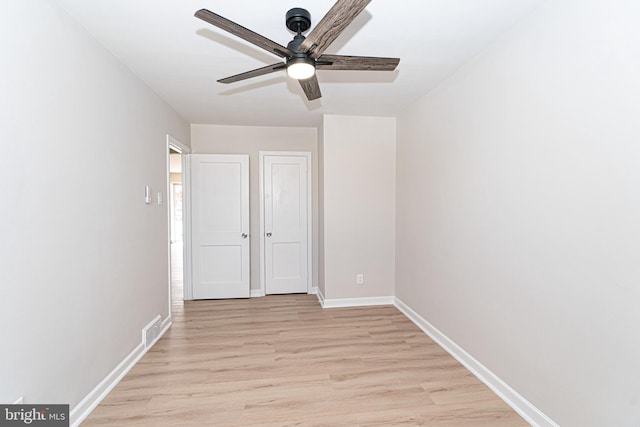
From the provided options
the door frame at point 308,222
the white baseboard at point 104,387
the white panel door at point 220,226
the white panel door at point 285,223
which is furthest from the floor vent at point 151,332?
the white panel door at point 285,223

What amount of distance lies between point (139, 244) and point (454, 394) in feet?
9.04

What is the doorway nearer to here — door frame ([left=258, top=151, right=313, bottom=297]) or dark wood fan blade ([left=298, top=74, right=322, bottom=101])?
door frame ([left=258, top=151, right=313, bottom=297])

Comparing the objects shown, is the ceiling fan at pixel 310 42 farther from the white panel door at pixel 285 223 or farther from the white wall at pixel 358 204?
the white panel door at pixel 285 223

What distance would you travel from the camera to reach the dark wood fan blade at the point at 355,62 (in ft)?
5.42

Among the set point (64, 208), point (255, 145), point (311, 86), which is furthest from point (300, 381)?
point (255, 145)

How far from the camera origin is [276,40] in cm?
205

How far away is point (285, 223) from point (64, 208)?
112 inches

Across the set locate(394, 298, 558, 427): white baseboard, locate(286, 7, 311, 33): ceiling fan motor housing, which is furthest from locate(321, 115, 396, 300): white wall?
locate(286, 7, 311, 33): ceiling fan motor housing

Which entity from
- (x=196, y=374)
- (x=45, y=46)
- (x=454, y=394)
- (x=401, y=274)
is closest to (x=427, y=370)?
(x=454, y=394)

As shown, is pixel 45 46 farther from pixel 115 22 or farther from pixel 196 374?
pixel 196 374

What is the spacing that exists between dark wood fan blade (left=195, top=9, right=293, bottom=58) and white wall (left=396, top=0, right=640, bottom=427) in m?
1.45

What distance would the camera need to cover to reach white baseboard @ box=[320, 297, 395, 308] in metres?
3.80

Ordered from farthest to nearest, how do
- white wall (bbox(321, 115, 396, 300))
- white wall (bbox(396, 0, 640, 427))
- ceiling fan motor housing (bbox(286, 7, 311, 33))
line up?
white wall (bbox(321, 115, 396, 300)), ceiling fan motor housing (bbox(286, 7, 311, 33)), white wall (bbox(396, 0, 640, 427))

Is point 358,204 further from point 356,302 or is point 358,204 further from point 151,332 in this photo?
point 151,332
